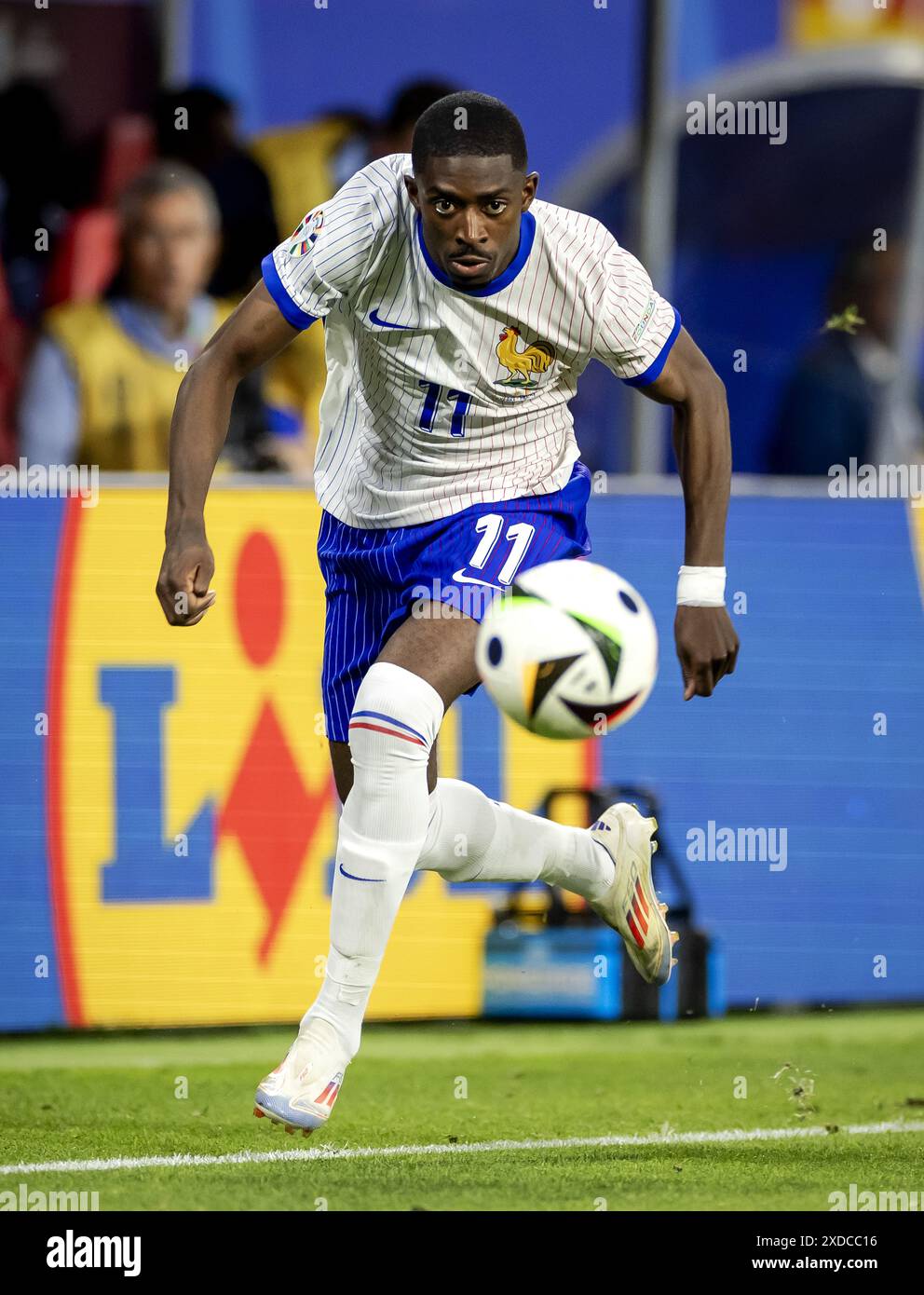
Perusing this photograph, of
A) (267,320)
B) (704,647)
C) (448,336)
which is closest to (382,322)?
(448,336)

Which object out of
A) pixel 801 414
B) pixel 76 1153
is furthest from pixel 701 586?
pixel 801 414

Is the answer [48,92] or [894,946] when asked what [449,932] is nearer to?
[894,946]

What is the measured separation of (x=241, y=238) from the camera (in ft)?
28.5

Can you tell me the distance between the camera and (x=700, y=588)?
206 inches

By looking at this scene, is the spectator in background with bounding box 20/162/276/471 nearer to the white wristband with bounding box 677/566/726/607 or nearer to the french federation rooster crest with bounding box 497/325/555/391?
the french federation rooster crest with bounding box 497/325/555/391

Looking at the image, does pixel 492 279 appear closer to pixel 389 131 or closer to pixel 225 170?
pixel 225 170

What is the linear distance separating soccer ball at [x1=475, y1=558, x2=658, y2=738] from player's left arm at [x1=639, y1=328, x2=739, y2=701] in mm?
346

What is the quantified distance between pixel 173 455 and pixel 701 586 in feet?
4.31

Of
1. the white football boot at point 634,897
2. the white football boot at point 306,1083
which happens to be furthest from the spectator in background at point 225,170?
the white football boot at point 306,1083

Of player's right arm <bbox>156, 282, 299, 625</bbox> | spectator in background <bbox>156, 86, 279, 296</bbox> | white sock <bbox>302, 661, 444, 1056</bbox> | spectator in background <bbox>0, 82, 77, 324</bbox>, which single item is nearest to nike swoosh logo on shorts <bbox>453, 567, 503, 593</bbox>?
white sock <bbox>302, 661, 444, 1056</bbox>

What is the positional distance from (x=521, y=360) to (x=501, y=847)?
50.2 inches

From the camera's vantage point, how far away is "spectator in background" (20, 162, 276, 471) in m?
8.09

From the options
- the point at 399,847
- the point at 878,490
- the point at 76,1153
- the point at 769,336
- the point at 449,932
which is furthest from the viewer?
the point at 769,336

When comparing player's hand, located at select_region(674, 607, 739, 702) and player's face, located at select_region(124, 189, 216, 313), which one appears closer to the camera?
player's hand, located at select_region(674, 607, 739, 702)
